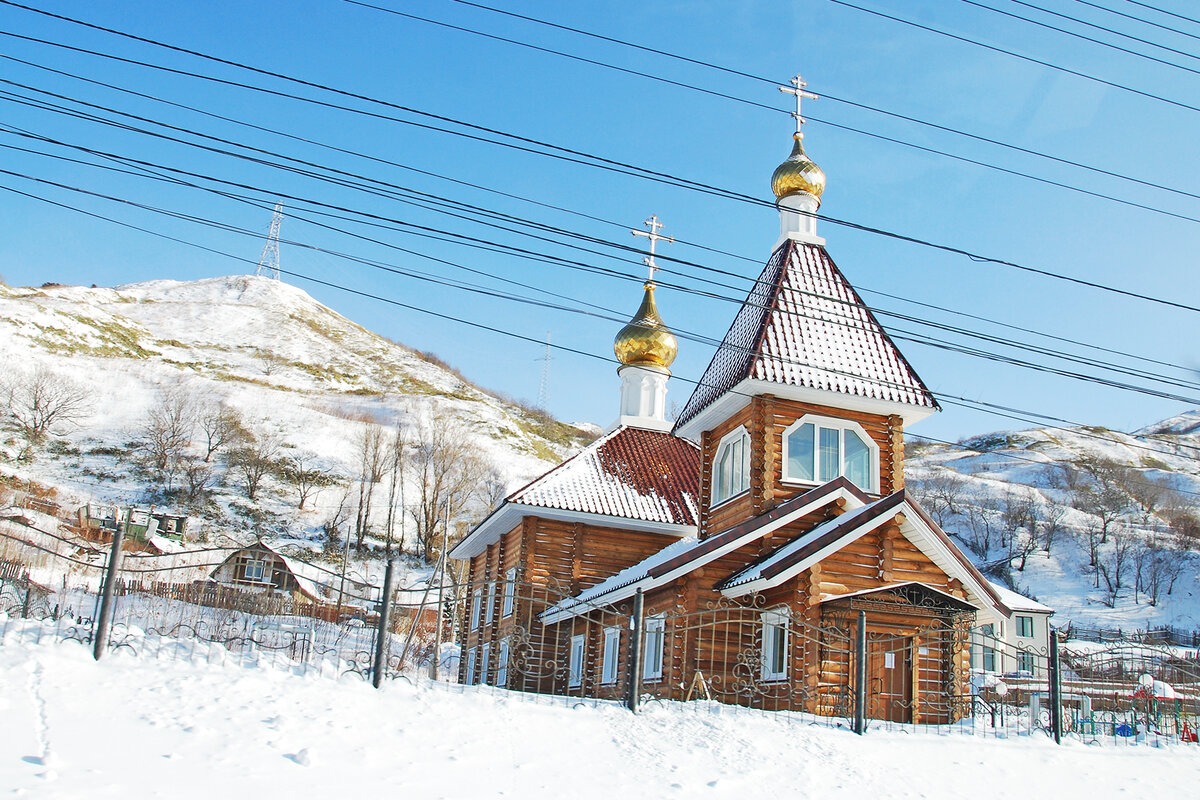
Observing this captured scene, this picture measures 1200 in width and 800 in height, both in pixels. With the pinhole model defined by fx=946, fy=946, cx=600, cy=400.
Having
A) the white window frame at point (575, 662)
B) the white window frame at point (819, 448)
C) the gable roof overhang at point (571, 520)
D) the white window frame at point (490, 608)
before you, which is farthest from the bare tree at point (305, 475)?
the white window frame at point (819, 448)

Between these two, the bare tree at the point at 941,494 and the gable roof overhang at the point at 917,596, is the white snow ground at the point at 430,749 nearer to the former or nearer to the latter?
the gable roof overhang at the point at 917,596

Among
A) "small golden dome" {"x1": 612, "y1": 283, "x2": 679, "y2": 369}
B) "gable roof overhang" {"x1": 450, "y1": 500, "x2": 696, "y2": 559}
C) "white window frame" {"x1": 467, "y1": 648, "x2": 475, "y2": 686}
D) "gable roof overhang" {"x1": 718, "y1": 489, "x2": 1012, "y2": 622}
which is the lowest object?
"white window frame" {"x1": 467, "y1": 648, "x2": 475, "y2": 686}

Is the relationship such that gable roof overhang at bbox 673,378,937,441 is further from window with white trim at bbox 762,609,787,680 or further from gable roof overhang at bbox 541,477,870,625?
window with white trim at bbox 762,609,787,680

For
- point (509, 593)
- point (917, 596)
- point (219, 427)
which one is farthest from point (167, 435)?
point (917, 596)

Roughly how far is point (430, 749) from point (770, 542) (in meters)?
8.41

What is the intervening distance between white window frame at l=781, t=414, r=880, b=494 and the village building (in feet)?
0.10

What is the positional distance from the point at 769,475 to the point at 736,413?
1864mm

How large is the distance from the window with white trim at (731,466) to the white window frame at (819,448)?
0.70 meters

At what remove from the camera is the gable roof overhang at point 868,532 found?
43.9ft

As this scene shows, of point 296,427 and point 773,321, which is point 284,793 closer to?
point 773,321

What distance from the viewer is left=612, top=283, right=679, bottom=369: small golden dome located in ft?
88.2

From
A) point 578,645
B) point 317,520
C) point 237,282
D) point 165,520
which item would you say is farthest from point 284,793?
point 237,282

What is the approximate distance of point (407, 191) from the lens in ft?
33.7

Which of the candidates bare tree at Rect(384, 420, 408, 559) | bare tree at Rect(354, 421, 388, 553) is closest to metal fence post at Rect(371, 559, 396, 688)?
bare tree at Rect(384, 420, 408, 559)
